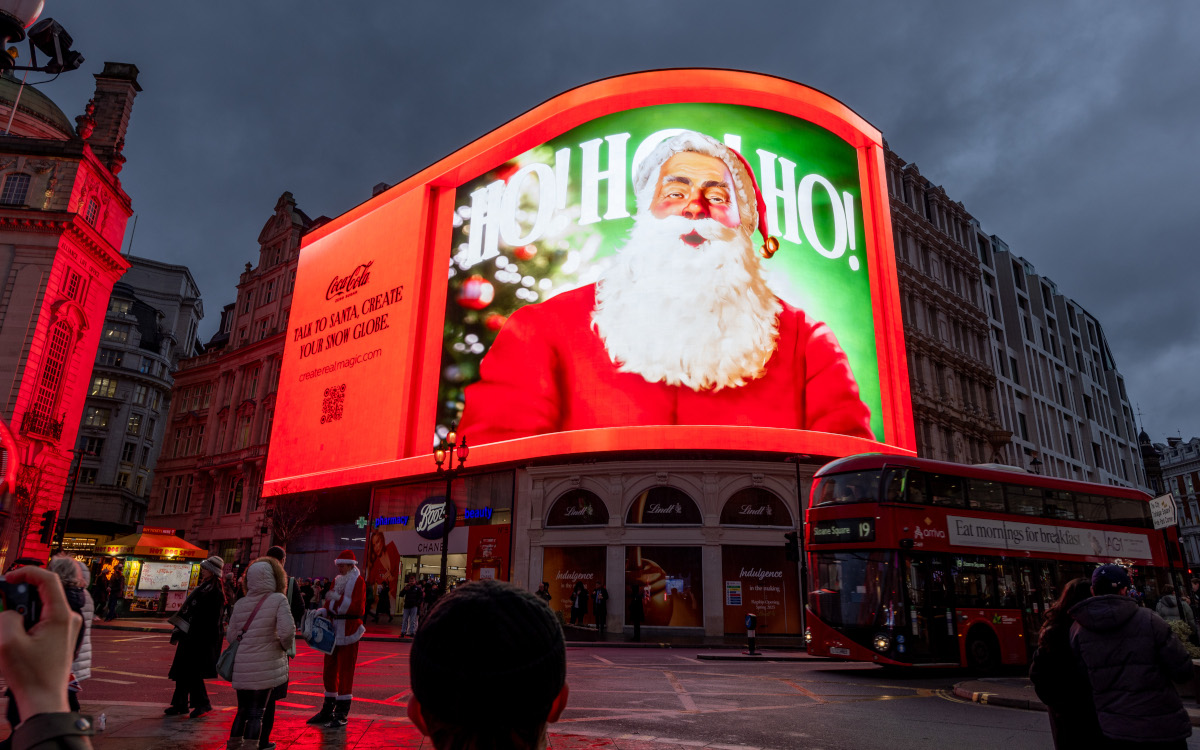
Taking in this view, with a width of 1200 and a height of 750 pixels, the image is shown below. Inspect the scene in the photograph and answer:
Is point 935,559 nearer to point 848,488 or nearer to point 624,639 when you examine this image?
point 848,488

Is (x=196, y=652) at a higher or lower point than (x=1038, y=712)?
higher

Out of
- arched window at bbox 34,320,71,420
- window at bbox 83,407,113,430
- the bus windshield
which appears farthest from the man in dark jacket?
window at bbox 83,407,113,430

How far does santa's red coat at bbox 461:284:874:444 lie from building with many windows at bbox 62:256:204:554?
156ft

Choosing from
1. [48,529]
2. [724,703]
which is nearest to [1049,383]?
[724,703]

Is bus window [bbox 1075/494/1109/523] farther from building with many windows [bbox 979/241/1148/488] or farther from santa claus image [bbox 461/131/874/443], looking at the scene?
building with many windows [bbox 979/241/1148/488]

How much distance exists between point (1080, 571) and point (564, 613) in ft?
57.1

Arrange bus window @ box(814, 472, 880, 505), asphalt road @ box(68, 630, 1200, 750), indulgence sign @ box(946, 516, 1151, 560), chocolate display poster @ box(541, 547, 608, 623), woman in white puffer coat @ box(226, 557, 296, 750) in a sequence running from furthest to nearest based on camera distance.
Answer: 1. chocolate display poster @ box(541, 547, 608, 623)
2. indulgence sign @ box(946, 516, 1151, 560)
3. bus window @ box(814, 472, 880, 505)
4. asphalt road @ box(68, 630, 1200, 750)
5. woman in white puffer coat @ box(226, 557, 296, 750)

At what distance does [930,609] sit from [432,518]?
2214cm

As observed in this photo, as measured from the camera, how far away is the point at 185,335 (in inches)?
3226

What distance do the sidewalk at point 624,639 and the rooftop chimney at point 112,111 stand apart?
27889 millimetres

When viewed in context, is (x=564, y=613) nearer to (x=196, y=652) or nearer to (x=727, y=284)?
(x=727, y=284)

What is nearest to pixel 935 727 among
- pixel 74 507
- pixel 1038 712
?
pixel 1038 712

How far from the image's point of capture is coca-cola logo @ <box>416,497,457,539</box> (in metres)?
31.7

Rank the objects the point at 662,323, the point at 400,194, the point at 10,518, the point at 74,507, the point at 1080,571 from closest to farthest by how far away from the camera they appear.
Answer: the point at 1080,571
the point at 662,323
the point at 10,518
the point at 400,194
the point at 74,507
